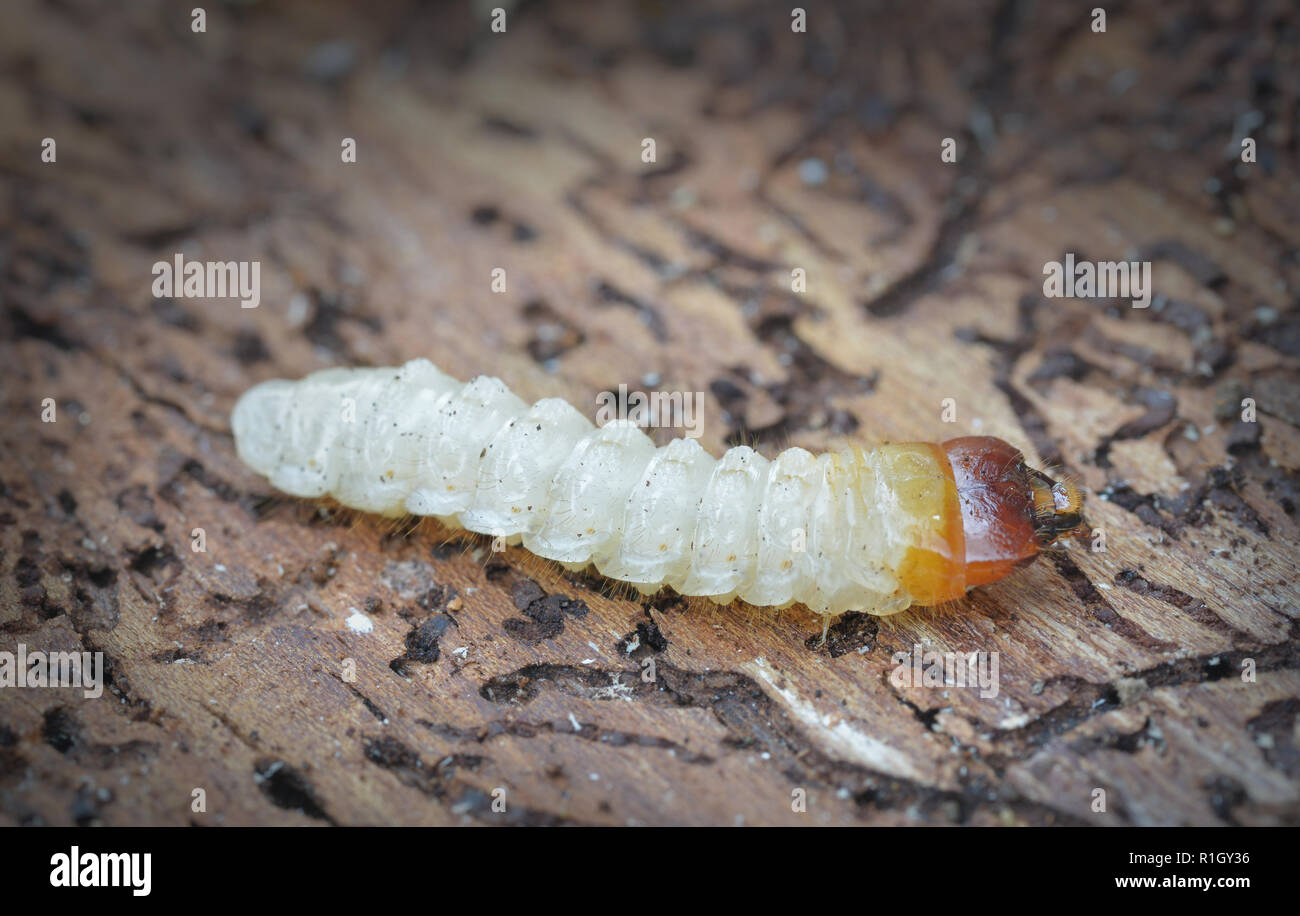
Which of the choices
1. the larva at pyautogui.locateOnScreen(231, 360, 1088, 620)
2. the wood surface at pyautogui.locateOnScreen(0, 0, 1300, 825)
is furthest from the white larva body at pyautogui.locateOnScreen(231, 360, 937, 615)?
the wood surface at pyautogui.locateOnScreen(0, 0, 1300, 825)

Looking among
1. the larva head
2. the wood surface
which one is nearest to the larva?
the larva head

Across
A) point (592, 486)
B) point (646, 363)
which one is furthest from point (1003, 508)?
point (646, 363)

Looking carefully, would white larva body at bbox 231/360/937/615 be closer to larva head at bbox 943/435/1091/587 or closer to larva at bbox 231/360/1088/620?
larva at bbox 231/360/1088/620

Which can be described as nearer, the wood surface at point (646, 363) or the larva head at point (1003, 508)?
the wood surface at point (646, 363)

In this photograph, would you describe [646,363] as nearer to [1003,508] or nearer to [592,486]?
[592,486]

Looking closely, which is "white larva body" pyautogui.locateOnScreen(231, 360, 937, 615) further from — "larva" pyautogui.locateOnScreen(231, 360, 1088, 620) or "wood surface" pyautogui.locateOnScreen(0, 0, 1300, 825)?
"wood surface" pyautogui.locateOnScreen(0, 0, 1300, 825)

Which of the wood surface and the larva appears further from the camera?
the larva

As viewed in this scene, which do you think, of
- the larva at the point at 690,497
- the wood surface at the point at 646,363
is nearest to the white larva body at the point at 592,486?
the larva at the point at 690,497

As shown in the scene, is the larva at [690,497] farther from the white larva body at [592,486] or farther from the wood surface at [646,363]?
the wood surface at [646,363]
